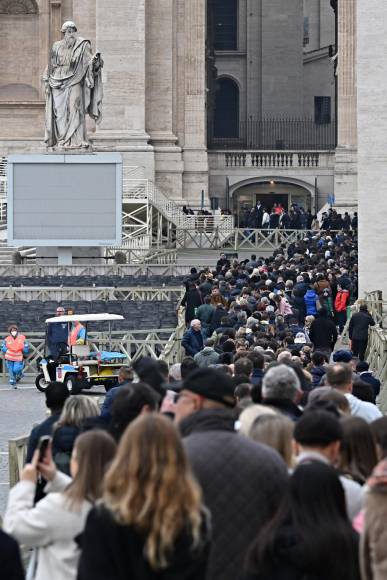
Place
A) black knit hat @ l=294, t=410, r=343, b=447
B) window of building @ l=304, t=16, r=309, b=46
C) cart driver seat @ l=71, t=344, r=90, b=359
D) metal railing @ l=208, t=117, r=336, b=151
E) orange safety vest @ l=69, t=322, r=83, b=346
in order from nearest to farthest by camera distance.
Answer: black knit hat @ l=294, t=410, r=343, b=447 → cart driver seat @ l=71, t=344, r=90, b=359 → orange safety vest @ l=69, t=322, r=83, b=346 → metal railing @ l=208, t=117, r=336, b=151 → window of building @ l=304, t=16, r=309, b=46

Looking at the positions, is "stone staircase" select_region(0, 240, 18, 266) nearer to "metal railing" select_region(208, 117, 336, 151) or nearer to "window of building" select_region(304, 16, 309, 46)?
"metal railing" select_region(208, 117, 336, 151)

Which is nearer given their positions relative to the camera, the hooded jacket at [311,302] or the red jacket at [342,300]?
the hooded jacket at [311,302]

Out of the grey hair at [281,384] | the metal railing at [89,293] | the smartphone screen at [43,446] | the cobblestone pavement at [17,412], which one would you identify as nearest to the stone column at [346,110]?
the metal railing at [89,293]

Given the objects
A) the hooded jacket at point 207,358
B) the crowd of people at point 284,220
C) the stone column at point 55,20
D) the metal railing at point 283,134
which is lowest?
the hooded jacket at point 207,358

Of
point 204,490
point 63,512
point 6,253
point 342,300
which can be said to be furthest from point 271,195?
point 204,490

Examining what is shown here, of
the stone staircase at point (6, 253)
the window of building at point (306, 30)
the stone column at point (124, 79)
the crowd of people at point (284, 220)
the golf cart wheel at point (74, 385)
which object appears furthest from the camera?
the window of building at point (306, 30)

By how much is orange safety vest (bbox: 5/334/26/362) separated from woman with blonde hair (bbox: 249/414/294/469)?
19.5 metres

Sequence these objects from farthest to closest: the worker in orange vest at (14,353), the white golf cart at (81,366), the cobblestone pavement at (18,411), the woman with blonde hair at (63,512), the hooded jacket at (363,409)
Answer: the worker in orange vest at (14,353) → the white golf cart at (81,366) → the cobblestone pavement at (18,411) → the hooded jacket at (363,409) → the woman with blonde hair at (63,512)

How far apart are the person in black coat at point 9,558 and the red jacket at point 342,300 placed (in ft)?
87.0

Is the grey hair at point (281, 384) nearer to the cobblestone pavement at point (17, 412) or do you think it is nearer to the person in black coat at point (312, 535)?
the person in black coat at point (312, 535)

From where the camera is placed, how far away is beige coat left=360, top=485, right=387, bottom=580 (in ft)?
24.9

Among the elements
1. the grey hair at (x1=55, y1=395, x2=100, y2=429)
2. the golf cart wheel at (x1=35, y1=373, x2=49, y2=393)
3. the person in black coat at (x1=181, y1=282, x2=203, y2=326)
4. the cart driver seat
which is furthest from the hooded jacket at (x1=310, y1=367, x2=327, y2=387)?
the person in black coat at (x1=181, y1=282, x2=203, y2=326)

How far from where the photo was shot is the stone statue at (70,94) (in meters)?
47.2

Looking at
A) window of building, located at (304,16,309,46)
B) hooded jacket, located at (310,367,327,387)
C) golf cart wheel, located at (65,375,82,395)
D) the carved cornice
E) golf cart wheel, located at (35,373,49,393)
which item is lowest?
golf cart wheel, located at (35,373,49,393)
